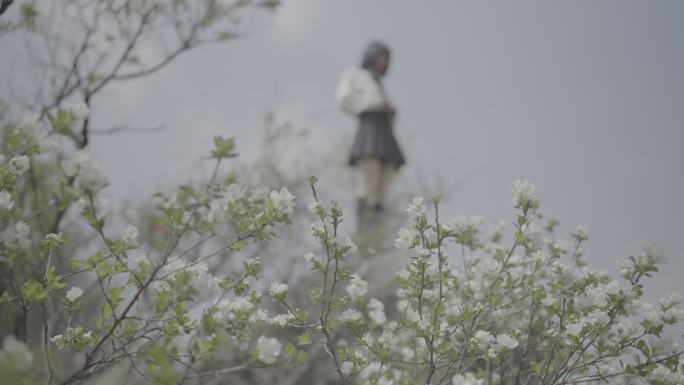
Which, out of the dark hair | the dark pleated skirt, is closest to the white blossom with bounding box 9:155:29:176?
the dark pleated skirt

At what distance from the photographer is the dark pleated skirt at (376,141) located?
20.0 ft

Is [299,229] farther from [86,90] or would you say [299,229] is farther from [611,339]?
[611,339]

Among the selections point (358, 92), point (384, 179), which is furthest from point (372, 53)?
point (384, 179)

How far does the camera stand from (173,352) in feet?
4.40

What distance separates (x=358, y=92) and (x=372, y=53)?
596 millimetres

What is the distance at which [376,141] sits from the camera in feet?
20.1

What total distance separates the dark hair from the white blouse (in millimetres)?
125

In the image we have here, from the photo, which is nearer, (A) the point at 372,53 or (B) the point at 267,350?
(B) the point at 267,350

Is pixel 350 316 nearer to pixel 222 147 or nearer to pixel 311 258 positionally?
pixel 311 258

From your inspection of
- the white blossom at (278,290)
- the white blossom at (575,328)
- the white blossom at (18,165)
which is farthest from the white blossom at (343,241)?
the white blossom at (18,165)

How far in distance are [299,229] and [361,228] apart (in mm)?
1072

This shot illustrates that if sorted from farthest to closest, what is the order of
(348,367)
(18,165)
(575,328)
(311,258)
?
1. (348,367)
2. (311,258)
3. (575,328)
4. (18,165)

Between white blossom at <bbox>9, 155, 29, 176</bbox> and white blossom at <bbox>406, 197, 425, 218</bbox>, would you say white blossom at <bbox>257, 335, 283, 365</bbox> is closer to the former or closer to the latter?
white blossom at <bbox>406, 197, 425, 218</bbox>

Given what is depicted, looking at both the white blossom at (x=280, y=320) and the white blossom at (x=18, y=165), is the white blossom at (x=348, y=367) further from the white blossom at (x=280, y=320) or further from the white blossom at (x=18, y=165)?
the white blossom at (x=18, y=165)
